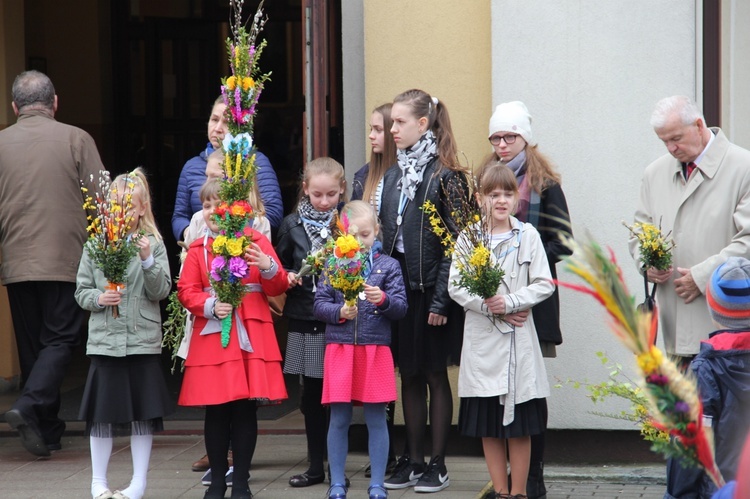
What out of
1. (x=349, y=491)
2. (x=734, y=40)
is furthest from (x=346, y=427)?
(x=734, y=40)

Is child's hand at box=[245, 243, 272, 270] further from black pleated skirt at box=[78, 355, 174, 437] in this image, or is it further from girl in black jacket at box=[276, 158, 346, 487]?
black pleated skirt at box=[78, 355, 174, 437]

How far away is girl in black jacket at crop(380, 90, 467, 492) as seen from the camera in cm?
579

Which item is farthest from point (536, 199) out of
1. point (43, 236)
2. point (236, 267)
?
point (43, 236)

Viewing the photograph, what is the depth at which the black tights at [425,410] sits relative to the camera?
586 centimetres

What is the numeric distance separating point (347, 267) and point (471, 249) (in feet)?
1.97

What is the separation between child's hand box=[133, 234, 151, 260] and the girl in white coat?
149cm

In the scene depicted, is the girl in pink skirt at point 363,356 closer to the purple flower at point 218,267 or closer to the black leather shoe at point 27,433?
the purple flower at point 218,267

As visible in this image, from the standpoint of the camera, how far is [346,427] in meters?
5.57

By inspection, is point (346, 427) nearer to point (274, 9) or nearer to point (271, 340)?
point (271, 340)

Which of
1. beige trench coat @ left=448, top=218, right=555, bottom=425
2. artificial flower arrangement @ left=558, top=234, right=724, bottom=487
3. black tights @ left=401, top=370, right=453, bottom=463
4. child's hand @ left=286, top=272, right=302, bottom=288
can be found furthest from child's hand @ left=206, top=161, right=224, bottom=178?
artificial flower arrangement @ left=558, top=234, right=724, bottom=487

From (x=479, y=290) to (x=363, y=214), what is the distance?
2.35 feet

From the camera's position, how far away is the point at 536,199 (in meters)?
5.62

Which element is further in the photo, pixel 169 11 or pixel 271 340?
pixel 169 11

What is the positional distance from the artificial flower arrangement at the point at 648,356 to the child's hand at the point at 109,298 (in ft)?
11.3
